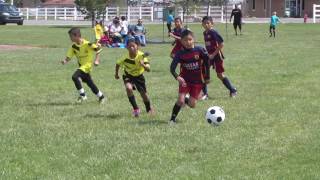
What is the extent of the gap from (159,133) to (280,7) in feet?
225

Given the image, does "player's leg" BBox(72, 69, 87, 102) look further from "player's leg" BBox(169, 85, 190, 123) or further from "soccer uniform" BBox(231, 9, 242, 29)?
"soccer uniform" BBox(231, 9, 242, 29)

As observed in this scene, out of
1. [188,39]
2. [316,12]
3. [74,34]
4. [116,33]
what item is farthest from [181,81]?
[316,12]

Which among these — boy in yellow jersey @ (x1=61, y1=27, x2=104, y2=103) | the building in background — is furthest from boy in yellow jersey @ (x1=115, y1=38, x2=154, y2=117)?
the building in background

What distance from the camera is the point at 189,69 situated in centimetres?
1046

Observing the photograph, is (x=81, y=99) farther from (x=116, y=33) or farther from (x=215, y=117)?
(x=116, y=33)

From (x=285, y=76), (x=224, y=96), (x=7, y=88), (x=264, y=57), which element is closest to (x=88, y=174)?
(x=224, y=96)

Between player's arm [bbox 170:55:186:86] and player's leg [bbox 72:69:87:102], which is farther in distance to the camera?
player's leg [bbox 72:69:87:102]

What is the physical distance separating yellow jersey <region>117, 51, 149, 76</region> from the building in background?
64052mm

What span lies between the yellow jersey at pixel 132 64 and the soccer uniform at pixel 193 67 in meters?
0.97

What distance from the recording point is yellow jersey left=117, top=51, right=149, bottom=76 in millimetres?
11211

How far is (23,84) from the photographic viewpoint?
15781mm

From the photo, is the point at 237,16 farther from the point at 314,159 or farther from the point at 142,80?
the point at 314,159

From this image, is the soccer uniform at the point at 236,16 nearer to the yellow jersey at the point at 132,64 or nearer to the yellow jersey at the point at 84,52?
the yellow jersey at the point at 84,52

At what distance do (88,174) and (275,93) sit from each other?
7.44m
